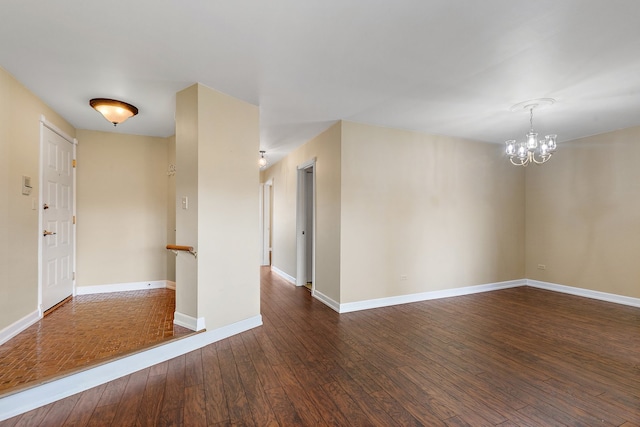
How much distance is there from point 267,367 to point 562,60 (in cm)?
348

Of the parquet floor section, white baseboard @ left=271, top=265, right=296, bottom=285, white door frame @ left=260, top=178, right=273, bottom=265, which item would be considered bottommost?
white baseboard @ left=271, top=265, right=296, bottom=285

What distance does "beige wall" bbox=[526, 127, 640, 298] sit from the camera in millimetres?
4223

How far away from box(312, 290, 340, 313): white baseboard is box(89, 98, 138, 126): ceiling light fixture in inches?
131

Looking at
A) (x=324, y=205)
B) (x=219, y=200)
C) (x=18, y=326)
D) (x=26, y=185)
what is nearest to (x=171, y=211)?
(x=26, y=185)

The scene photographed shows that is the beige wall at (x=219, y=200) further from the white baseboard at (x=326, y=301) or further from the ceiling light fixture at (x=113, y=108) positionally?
the white baseboard at (x=326, y=301)

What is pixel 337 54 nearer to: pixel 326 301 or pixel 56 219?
pixel 326 301

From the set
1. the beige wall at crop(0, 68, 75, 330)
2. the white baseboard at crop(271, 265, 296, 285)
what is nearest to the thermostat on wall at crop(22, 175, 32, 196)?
the beige wall at crop(0, 68, 75, 330)

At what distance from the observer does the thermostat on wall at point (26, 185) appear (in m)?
2.87

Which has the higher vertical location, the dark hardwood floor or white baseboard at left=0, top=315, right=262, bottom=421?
white baseboard at left=0, top=315, right=262, bottom=421

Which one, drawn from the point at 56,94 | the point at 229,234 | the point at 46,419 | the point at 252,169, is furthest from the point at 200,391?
the point at 56,94

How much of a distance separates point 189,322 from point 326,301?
190 centimetres

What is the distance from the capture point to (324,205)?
4.30m

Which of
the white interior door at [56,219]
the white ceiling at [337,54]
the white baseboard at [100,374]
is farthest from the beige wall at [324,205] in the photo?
the white interior door at [56,219]

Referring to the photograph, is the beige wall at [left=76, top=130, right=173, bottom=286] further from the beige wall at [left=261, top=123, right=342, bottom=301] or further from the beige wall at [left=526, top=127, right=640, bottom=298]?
the beige wall at [left=526, top=127, right=640, bottom=298]
